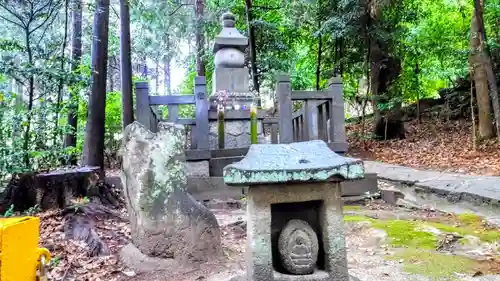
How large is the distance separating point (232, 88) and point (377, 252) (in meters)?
4.56

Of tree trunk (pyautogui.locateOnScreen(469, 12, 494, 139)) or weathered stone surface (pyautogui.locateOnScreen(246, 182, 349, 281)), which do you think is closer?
weathered stone surface (pyautogui.locateOnScreen(246, 182, 349, 281))

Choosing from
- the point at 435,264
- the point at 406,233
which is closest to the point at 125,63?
the point at 406,233

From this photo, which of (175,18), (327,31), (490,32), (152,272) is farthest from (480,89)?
(152,272)

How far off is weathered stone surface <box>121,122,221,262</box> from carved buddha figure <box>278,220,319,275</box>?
1.12 m

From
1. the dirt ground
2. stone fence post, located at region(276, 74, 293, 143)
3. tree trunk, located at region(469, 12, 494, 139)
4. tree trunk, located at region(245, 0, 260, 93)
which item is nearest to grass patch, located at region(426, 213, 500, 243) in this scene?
the dirt ground

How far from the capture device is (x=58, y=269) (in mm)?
3387

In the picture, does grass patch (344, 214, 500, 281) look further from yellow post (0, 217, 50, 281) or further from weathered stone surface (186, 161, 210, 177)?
yellow post (0, 217, 50, 281)

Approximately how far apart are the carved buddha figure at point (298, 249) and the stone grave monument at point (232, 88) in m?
4.41

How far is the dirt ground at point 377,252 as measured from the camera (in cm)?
327

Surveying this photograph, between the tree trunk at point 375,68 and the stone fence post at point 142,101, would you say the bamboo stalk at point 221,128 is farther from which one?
the tree trunk at point 375,68

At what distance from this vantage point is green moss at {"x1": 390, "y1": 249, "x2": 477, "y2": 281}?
3.16 meters

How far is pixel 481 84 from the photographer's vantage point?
33.8ft

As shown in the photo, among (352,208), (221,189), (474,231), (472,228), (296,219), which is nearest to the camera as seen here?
(296,219)

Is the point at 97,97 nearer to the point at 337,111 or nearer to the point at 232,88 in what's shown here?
the point at 232,88
